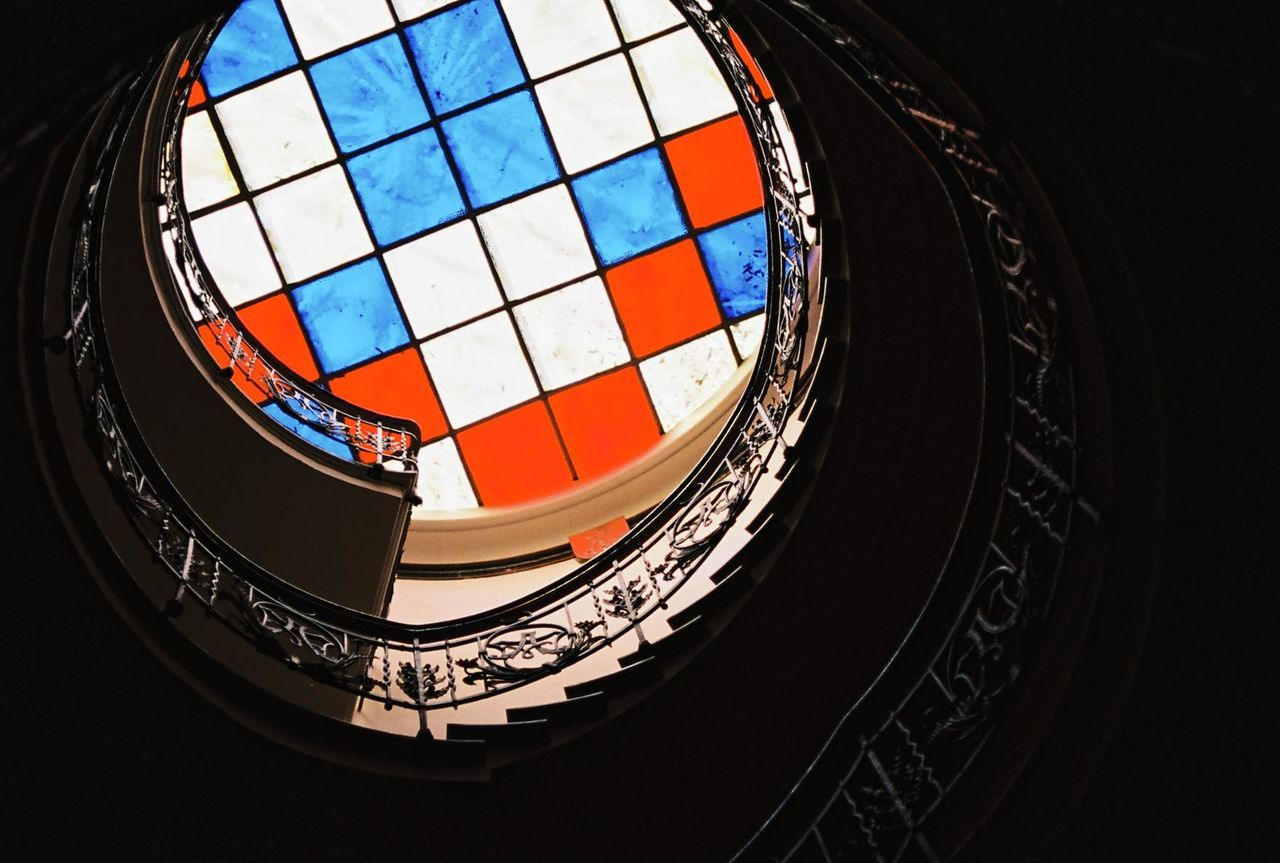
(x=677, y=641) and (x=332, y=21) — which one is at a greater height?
(x=332, y=21)

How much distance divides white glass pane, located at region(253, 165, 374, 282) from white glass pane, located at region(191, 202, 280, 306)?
0.44ft

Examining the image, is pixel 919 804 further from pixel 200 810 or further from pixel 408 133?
pixel 408 133

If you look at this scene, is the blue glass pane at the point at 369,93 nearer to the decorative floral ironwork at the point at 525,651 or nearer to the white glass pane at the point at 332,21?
the white glass pane at the point at 332,21

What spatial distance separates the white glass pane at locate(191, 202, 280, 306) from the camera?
11.1 meters

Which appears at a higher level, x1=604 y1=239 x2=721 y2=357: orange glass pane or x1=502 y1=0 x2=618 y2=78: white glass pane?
x1=502 y1=0 x2=618 y2=78: white glass pane

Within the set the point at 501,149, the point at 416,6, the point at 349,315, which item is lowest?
the point at 349,315

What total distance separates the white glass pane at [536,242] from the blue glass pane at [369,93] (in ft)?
4.04

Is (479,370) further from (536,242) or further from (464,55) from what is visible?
(464,55)

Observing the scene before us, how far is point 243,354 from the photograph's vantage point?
9.80 metres

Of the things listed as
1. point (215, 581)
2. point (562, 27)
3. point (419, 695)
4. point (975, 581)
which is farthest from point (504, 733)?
point (562, 27)

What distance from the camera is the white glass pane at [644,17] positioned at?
435 inches

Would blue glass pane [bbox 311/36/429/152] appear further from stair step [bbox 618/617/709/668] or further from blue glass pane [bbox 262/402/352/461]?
stair step [bbox 618/617/709/668]

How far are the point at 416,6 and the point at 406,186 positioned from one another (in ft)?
5.43

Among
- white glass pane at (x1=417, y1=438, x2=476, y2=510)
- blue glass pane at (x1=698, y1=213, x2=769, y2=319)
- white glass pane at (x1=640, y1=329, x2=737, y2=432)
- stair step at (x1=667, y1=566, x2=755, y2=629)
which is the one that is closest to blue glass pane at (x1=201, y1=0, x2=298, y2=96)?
white glass pane at (x1=417, y1=438, x2=476, y2=510)
